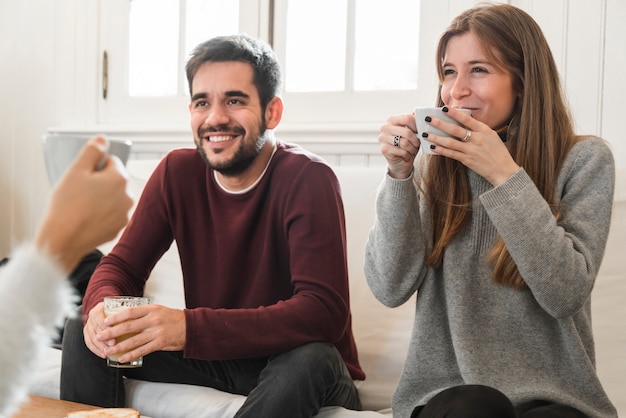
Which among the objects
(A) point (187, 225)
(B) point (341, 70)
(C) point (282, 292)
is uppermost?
(B) point (341, 70)

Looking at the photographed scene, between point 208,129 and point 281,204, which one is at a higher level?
point 208,129

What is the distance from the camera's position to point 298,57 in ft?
8.85

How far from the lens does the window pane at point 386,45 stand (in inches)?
98.5

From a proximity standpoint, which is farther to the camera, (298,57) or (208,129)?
(298,57)

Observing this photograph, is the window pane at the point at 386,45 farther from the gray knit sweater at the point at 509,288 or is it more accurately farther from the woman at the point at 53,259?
the woman at the point at 53,259

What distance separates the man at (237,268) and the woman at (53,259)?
2.63 ft

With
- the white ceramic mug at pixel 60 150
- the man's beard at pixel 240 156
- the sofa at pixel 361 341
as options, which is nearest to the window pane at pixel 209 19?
the sofa at pixel 361 341

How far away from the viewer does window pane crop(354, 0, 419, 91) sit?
2502 millimetres

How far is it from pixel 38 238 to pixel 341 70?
201cm

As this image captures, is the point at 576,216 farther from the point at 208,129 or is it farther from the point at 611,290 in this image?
the point at 208,129

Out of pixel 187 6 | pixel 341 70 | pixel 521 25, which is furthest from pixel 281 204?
pixel 187 6

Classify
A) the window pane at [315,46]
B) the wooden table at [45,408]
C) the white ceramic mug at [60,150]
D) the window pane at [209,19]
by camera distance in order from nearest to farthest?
the white ceramic mug at [60,150]
the wooden table at [45,408]
the window pane at [315,46]
the window pane at [209,19]

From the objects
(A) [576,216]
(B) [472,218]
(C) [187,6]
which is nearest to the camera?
(A) [576,216]

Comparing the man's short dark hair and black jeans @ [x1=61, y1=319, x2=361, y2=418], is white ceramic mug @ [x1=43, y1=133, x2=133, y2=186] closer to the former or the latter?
black jeans @ [x1=61, y1=319, x2=361, y2=418]
